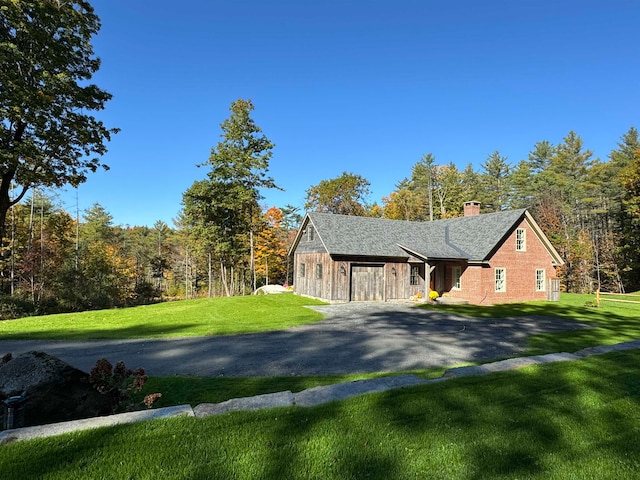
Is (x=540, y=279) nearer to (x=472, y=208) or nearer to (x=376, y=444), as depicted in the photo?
(x=472, y=208)

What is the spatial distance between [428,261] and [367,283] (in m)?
4.10

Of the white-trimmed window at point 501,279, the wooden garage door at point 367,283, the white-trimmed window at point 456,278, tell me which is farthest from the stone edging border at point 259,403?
the white-trimmed window at point 501,279

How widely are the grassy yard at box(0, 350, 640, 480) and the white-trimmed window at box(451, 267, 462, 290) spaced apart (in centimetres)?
1940

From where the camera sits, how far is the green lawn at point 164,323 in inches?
504

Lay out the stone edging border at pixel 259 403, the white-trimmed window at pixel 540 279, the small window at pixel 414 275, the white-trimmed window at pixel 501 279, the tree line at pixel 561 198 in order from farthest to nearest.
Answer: the tree line at pixel 561 198
the white-trimmed window at pixel 540 279
the small window at pixel 414 275
the white-trimmed window at pixel 501 279
the stone edging border at pixel 259 403

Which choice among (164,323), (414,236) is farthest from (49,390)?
(414,236)

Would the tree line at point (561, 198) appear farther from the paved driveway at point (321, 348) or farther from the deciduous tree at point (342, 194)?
the paved driveway at point (321, 348)

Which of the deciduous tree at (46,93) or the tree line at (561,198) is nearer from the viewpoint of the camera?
the deciduous tree at (46,93)

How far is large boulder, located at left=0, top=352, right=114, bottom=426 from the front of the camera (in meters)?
4.36

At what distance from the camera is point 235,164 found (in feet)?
108

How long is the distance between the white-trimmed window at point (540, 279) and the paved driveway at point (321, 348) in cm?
1078

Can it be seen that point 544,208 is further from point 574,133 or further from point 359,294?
point 359,294

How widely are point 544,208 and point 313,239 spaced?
2766 centimetres

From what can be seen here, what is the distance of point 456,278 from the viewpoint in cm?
2411
